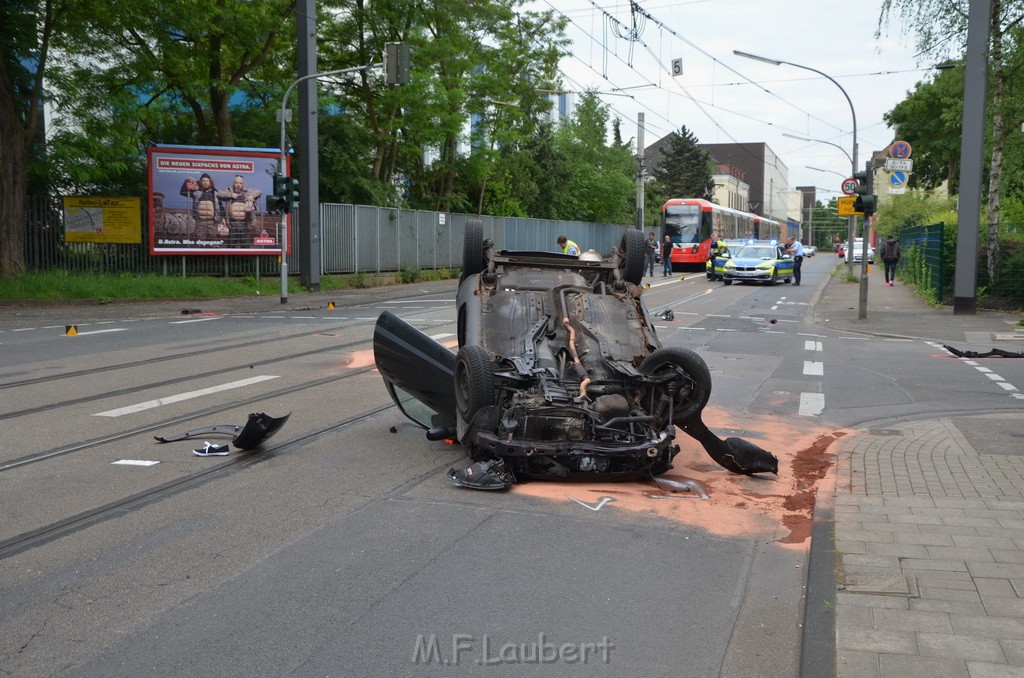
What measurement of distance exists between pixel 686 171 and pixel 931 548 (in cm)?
9734

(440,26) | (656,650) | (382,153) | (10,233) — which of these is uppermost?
(440,26)

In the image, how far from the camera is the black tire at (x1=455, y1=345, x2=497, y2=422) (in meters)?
7.06

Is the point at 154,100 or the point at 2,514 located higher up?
the point at 154,100

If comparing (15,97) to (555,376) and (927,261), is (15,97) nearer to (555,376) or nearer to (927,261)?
(555,376)

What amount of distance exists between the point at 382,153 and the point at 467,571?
3464cm

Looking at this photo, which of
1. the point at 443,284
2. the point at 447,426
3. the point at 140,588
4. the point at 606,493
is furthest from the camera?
the point at 443,284

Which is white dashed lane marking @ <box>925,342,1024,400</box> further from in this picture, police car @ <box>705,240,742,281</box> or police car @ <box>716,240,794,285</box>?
police car @ <box>705,240,742,281</box>

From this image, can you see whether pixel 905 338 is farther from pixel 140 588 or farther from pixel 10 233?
pixel 10 233

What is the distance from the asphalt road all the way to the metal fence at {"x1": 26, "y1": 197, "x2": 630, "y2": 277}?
25.4 feet

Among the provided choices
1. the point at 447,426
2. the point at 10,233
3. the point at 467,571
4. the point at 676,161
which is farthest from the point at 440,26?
the point at 676,161

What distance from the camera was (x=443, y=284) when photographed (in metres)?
37.3

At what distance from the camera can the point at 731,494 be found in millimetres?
6984

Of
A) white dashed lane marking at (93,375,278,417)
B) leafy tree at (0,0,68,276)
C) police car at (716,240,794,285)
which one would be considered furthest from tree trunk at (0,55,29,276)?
police car at (716,240,794,285)

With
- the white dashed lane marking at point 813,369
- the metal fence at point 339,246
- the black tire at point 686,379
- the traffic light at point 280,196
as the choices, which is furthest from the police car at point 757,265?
the black tire at point 686,379
